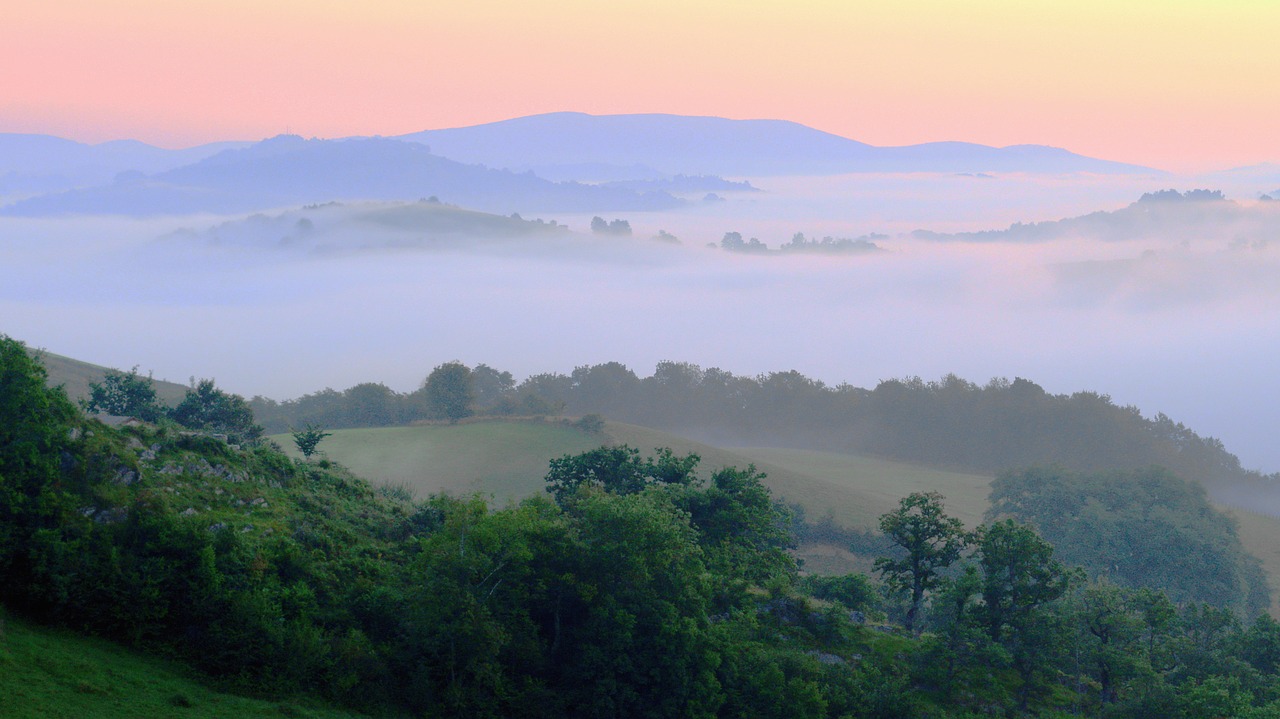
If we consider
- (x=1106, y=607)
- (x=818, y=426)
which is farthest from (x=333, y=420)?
(x=1106, y=607)

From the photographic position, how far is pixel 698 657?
3262 centimetres

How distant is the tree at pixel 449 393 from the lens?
111 m

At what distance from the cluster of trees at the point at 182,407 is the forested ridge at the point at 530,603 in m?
10.0

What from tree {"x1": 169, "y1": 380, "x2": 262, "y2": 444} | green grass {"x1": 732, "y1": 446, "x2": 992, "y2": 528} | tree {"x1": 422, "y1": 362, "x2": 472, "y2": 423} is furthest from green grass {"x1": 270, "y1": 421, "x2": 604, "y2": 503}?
tree {"x1": 169, "y1": 380, "x2": 262, "y2": 444}

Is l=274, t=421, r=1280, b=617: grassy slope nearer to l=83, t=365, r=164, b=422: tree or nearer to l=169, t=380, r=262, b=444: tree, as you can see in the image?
l=169, t=380, r=262, b=444: tree

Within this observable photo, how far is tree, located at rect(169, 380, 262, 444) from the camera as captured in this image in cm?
5303

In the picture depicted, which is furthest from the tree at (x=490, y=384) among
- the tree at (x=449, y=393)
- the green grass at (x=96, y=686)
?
the green grass at (x=96, y=686)

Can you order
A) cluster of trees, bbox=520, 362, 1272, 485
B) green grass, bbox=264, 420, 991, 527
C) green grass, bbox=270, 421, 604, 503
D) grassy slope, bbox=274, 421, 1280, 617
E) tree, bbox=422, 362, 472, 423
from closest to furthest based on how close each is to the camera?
grassy slope, bbox=274, 421, 1280, 617 < green grass, bbox=270, 421, 604, 503 < green grass, bbox=264, 420, 991, 527 < tree, bbox=422, 362, 472, 423 < cluster of trees, bbox=520, 362, 1272, 485

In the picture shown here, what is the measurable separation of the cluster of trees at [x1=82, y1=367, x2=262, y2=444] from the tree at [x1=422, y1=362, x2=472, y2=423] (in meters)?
53.8

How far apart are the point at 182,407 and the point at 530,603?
31333 mm

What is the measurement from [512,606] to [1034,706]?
22061mm

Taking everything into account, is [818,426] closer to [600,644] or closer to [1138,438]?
[1138,438]

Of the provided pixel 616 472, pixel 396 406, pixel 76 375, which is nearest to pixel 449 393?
pixel 396 406

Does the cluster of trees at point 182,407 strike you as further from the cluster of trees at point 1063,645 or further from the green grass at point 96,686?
the cluster of trees at point 1063,645
